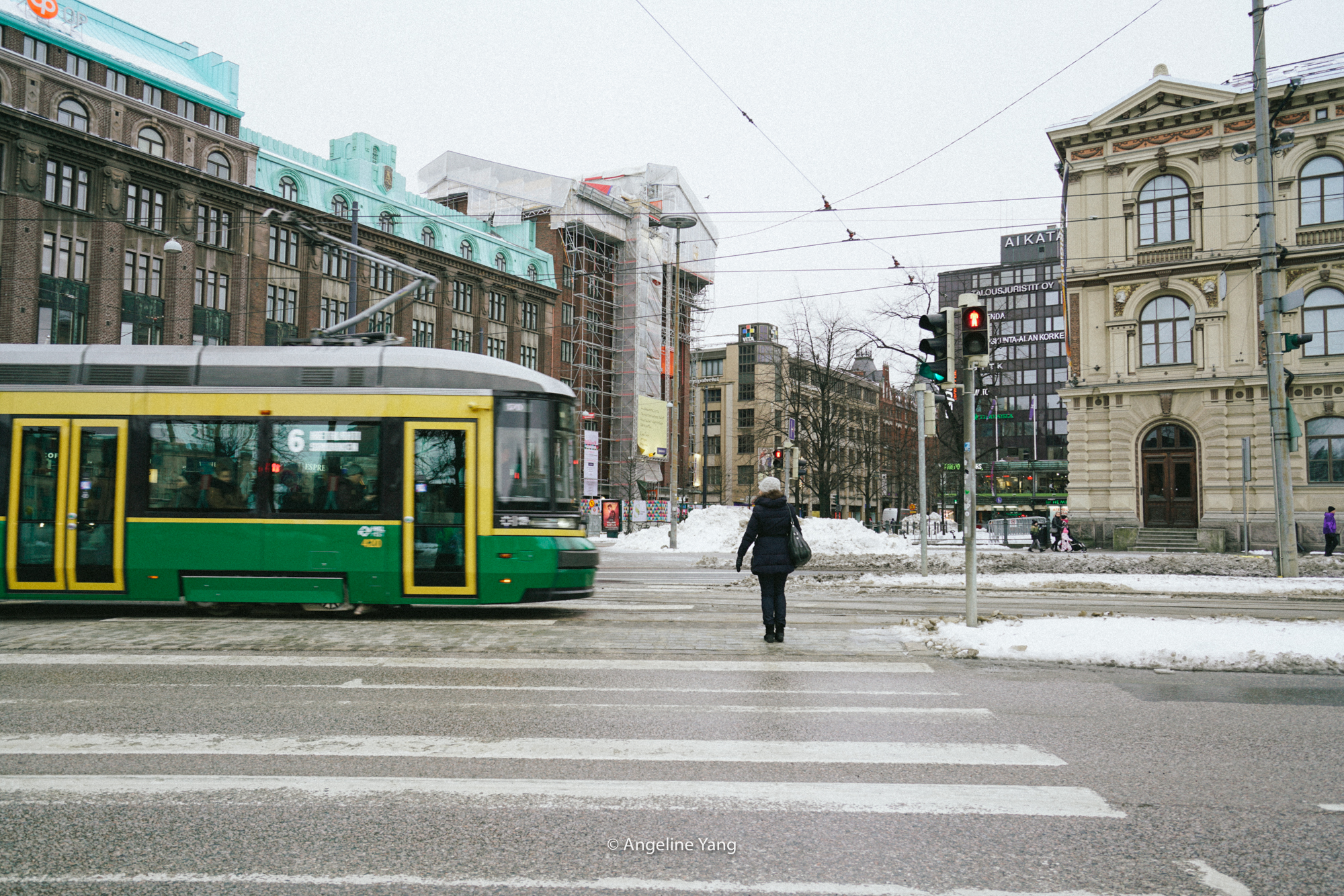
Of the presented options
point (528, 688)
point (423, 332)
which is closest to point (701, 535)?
point (528, 688)

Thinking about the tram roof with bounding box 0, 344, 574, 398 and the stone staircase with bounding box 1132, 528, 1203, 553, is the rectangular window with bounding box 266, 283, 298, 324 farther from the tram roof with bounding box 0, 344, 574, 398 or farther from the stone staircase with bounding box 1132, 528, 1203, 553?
the stone staircase with bounding box 1132, 528, 1203, 553

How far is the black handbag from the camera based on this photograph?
9.28 metres

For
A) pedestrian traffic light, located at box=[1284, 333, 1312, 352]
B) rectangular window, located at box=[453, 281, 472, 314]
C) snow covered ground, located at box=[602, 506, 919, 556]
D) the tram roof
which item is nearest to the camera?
the tram roof

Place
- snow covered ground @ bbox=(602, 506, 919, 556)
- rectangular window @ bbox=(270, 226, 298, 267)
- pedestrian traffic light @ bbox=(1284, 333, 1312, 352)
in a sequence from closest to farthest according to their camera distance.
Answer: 1. pedestrian traffic light @ bbox=(1284, 333, 1312, 352)
2. snow covered ground @ bbox=(602, 506, 919, 556)
3. rectangular window @ bbox=(270, 226, 298, 267)

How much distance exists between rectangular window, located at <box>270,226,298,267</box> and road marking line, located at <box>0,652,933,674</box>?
4271 centimetres

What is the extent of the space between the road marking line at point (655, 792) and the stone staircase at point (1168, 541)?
104 ft

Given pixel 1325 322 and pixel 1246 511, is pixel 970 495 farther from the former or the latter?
pixel 1325 322

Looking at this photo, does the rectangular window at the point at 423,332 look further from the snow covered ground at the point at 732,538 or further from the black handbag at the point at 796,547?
the black handbag at the point at 796,547

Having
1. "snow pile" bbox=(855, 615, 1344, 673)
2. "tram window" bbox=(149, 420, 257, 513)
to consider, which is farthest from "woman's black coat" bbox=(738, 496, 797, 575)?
"tram window" bbox=(149, 420, 257, 513)

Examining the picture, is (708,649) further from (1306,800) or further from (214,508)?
(214,508)

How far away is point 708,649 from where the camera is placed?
8.95 metres

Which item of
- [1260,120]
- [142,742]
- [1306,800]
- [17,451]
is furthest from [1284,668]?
[1260,120]

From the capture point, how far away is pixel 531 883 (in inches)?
136

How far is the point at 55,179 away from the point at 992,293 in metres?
103
